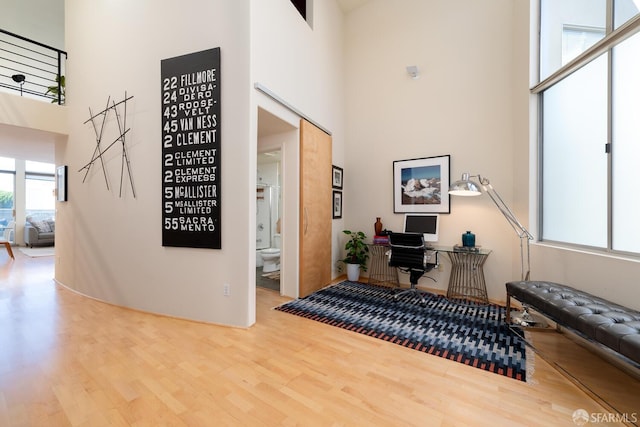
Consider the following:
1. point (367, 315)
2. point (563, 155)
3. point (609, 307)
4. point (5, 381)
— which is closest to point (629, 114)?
point (563, 155)

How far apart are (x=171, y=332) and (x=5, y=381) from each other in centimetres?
108

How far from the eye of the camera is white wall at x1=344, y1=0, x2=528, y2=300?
368 cm

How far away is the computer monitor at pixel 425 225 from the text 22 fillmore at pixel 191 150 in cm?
296

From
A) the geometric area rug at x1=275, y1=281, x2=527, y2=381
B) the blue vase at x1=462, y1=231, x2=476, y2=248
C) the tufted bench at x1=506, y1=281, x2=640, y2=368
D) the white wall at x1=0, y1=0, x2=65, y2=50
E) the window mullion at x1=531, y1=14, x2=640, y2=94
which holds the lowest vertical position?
the geometric area rug at x1=275, y1=281, x2=527, y2=381

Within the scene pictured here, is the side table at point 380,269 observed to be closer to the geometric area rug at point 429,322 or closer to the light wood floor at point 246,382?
the geometric area rug at point 429,322

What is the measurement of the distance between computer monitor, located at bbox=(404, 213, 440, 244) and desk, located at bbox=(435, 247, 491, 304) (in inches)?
13.0

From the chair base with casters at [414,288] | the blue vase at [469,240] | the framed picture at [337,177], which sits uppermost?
the framed picture at [337,177]

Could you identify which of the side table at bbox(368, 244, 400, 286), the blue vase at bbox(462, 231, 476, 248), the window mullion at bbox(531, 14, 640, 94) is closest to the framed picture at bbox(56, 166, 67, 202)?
the side table at bbox(368, 244, 400, 286)

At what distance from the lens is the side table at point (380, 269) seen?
4555 mm

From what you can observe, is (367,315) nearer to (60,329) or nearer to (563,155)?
(563,155)

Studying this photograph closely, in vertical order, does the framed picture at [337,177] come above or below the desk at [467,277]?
above

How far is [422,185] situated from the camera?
169 inches

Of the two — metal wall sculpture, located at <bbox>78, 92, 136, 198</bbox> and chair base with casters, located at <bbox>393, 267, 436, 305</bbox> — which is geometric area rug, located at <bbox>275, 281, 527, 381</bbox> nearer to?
chair base with casters, located at <bbox>393, 267, 436, 305</bbox>

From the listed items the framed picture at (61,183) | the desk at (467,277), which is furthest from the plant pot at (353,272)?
the framed picture at (61,183)
